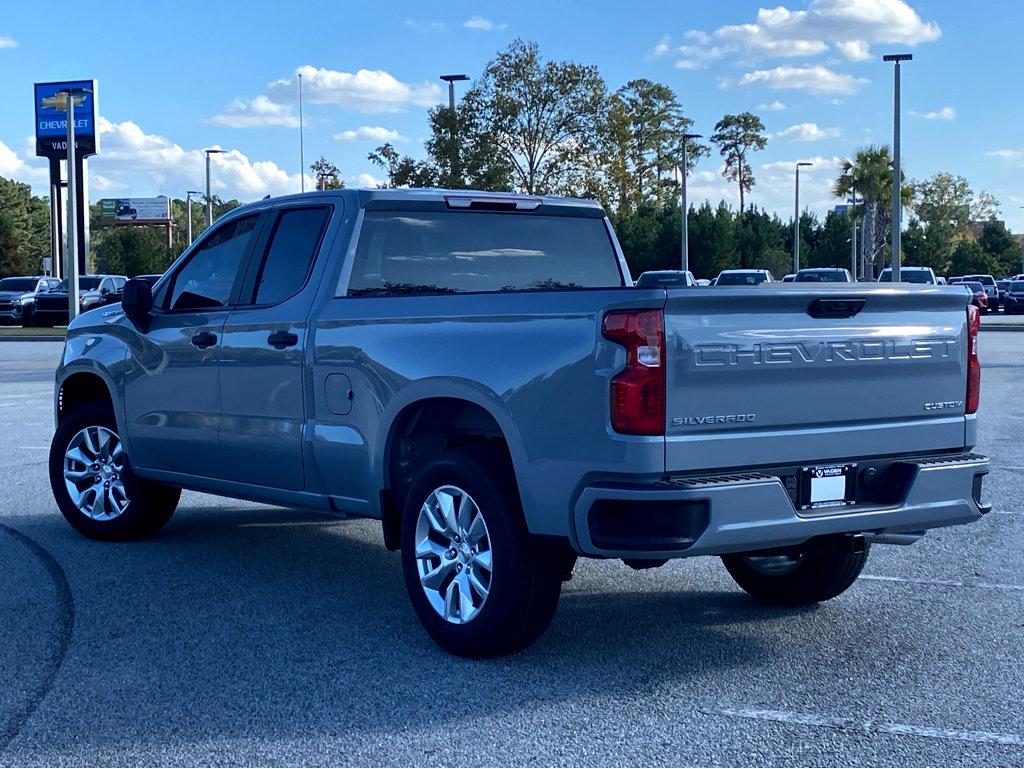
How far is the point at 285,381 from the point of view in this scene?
256 inches

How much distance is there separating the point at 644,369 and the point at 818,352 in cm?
79

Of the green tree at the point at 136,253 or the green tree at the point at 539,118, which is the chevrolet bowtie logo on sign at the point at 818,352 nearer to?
the green tree at the point at 539,118

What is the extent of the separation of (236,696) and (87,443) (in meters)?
3.75

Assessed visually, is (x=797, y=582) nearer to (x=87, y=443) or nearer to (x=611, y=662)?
(x=611, y=662)

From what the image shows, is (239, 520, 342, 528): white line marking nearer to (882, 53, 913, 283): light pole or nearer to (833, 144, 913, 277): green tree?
(882, 53, 913, 283): light pole

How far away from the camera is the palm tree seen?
72.8 metres

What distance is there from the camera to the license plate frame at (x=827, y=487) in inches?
203

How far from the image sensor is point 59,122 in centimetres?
7606

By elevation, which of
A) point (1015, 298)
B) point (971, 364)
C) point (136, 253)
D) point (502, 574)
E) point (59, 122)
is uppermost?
point (59, 122)

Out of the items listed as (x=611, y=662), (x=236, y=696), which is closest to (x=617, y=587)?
(x=611, y=662)

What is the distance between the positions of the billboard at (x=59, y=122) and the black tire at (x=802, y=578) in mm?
71989

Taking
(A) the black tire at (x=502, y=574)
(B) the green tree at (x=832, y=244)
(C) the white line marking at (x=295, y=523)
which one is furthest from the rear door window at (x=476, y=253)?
(B) the green tree at (x=832, y=244)

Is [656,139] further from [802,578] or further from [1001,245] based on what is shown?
[802,578]

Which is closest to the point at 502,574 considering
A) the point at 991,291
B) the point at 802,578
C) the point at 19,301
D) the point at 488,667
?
the point at 488,667
